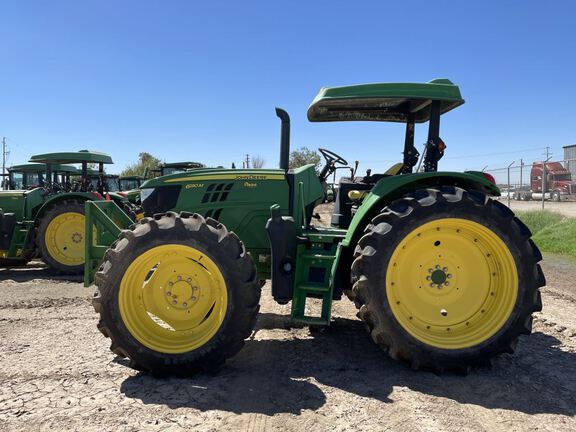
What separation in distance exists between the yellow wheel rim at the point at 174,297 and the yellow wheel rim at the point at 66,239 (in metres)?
5.17

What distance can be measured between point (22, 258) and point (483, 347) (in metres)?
7.97

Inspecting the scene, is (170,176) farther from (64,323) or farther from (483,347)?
(483,347)

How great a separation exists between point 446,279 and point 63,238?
23.0 ft

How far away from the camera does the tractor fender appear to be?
140 inches

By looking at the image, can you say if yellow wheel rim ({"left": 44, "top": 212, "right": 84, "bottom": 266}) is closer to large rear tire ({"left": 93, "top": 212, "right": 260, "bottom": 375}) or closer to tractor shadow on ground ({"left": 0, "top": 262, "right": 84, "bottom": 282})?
tractor shadow on ground ({"left": 0, "top": 262, "right": 84, "bottom": 282})

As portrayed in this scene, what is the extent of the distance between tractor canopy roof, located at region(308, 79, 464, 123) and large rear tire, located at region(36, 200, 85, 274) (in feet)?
18.4

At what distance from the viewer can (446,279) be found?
3.50 m

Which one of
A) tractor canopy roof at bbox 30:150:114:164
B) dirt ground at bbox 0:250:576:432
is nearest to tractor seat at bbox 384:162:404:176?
dirt ground at bbox 0:250:576:432

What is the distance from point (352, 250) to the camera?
3807 mm

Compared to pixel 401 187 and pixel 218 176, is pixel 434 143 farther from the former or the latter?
pixel 218 176

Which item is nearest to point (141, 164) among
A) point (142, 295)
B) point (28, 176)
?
point (28, 176)

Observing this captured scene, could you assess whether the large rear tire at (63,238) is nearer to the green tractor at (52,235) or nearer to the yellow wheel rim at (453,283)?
the green tractor at (52,235)

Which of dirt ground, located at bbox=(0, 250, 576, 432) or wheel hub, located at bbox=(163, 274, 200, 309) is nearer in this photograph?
dirt ground, located at bbox=(0, 250, 576, 432)

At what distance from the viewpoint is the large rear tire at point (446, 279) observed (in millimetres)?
3281
